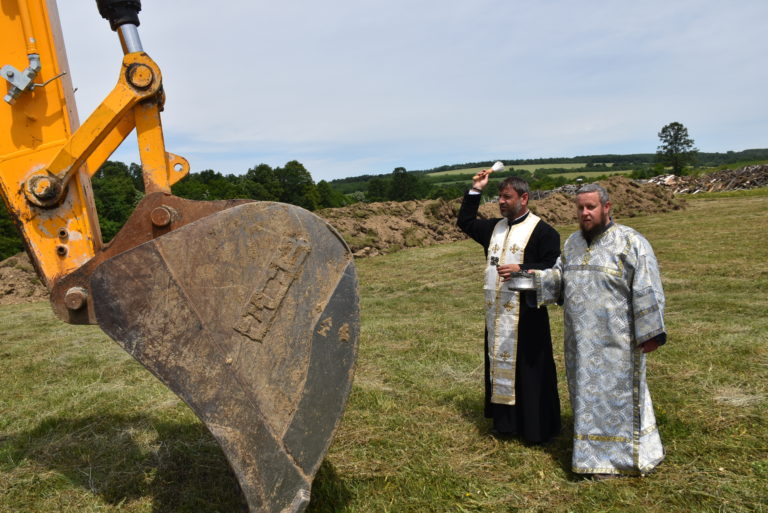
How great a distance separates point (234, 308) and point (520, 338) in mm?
2394

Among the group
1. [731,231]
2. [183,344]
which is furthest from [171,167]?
[731,231]

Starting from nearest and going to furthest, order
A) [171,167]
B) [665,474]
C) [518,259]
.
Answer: [171,167] < [665,474] < [518,259]

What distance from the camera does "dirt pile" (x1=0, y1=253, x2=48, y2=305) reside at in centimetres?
1207

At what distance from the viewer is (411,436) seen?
13.4 feet

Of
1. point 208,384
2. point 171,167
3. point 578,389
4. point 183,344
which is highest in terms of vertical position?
point 171,167

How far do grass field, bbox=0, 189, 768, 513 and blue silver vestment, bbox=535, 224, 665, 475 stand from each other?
15 cm

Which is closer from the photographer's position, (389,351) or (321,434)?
(321,434)

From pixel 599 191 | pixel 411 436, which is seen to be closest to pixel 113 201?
pixel 411 436

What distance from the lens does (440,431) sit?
417cm

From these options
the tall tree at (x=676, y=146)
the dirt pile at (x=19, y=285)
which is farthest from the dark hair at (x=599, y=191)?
the tall tree at (x=676, y=146)

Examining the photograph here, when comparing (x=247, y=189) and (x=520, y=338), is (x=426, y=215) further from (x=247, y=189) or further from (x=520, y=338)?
(x=247, y=189)

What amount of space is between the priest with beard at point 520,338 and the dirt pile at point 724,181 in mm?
29438

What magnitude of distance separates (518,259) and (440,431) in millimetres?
1403

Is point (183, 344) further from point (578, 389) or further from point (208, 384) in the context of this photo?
point (578, 389)
